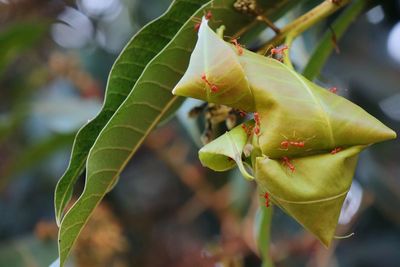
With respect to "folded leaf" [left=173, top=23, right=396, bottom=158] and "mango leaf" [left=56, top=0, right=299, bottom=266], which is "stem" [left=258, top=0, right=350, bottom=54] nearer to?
"mango leaf" [left=56, top=0, right=299, bottom=266]

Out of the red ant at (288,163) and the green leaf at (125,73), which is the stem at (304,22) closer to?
the green leaf at (125,73)

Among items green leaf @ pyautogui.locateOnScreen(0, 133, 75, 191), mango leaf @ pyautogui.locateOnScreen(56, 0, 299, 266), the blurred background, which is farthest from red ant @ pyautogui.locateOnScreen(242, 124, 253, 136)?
green leaf @ pyautogui.locateOnScreen(0, 133, 75, 191)

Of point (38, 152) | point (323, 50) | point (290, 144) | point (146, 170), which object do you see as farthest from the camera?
point (146, 170)

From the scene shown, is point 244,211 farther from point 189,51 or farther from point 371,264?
point 189,51

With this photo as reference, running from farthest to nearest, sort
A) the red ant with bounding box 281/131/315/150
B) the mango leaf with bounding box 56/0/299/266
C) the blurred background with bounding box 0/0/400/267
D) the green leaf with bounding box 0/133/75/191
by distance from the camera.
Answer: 1. the green leaf with bounding box 0/133/75/191
2. the blurred background with bounding box 0/0/400/267
3. the mango leaf with bounding box 56/0/299/266
4. the red ant with bounding box 281/131/315/150

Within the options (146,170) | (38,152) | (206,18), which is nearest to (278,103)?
(206,18)

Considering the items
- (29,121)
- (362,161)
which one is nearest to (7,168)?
(29,121)

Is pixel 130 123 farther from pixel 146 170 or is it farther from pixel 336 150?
pixel 146 170

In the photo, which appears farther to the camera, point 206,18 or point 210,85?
point 206,18
